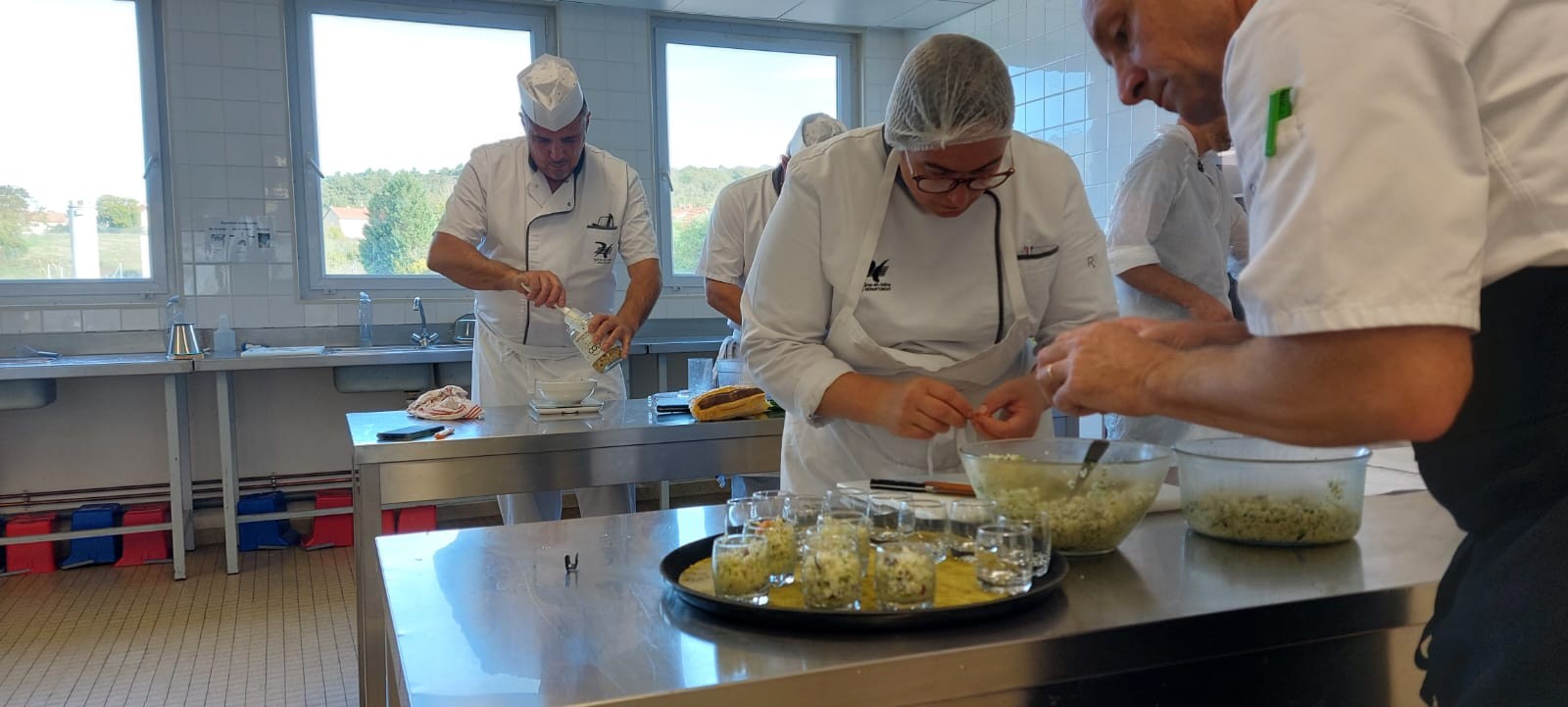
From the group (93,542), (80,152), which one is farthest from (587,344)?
(80,152)

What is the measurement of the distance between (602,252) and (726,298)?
1.50 feet

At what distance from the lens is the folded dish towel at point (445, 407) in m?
2.76

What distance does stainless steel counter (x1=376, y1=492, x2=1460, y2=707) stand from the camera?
946 millimetres

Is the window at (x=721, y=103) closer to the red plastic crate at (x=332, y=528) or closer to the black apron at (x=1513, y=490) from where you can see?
the red plastic crate at (x=332, y=528)

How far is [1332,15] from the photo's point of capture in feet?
2.60

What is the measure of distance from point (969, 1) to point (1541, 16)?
201 inches

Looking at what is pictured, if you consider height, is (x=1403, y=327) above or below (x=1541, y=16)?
below

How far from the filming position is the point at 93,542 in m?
4.54

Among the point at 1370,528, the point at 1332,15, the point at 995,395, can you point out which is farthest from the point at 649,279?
the point at 1332,15

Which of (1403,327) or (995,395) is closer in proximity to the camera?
(1403,327)

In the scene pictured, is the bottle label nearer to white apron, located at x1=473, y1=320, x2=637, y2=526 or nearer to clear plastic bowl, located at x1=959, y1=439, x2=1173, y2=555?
white apron, located at x1=473, y1=320, x2=637, y2=526

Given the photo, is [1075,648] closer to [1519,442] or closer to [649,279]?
[1519,442]

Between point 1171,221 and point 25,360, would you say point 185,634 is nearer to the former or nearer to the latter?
point 25,360

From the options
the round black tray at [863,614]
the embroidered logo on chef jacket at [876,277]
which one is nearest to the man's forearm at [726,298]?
the embroidered logo on chef jacket at [876,277]
